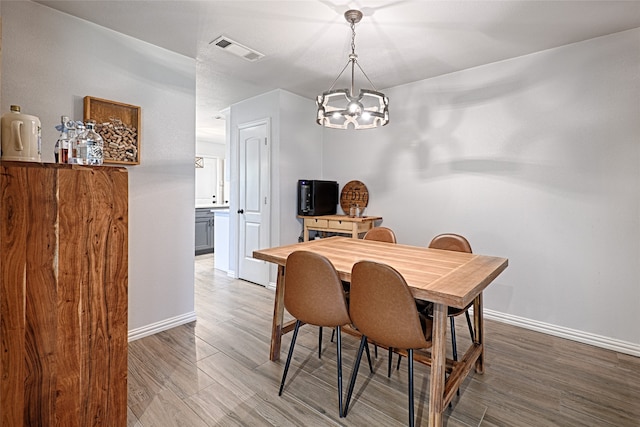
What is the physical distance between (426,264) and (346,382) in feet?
3.07

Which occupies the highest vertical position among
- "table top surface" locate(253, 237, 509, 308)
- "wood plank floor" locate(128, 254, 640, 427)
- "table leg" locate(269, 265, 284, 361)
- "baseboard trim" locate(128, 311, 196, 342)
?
"table top surface" locate(253, 237, 509, 308)

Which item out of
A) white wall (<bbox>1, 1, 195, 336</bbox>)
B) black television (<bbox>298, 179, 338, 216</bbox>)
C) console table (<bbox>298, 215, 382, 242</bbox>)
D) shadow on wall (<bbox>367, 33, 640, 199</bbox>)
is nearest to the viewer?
white wall (<bbox>1, 1, 195, 336</bbox>)

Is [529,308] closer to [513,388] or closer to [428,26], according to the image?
[513,388]

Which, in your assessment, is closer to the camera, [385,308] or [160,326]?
[385,308]

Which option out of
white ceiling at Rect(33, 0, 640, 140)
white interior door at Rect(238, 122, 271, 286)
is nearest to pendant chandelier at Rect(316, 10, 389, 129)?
white ceiling at Rect(33, 0, 640, 140)

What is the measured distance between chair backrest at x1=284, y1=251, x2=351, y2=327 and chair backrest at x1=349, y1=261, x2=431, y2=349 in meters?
0.11

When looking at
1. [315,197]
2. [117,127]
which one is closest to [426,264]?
[315,197]

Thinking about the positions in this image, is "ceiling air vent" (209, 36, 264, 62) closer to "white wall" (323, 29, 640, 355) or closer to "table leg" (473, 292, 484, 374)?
"white wall" (323, 29, 640, 355)

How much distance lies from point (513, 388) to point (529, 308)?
3.97ft

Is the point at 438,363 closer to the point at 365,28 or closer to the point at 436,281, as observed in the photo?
the point at 436,281

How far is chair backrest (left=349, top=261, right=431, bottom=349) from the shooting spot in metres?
1.52

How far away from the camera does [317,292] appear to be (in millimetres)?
1829

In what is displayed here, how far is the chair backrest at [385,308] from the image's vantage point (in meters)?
1.52

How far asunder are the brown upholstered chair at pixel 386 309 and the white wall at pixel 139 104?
2000 millimetres
